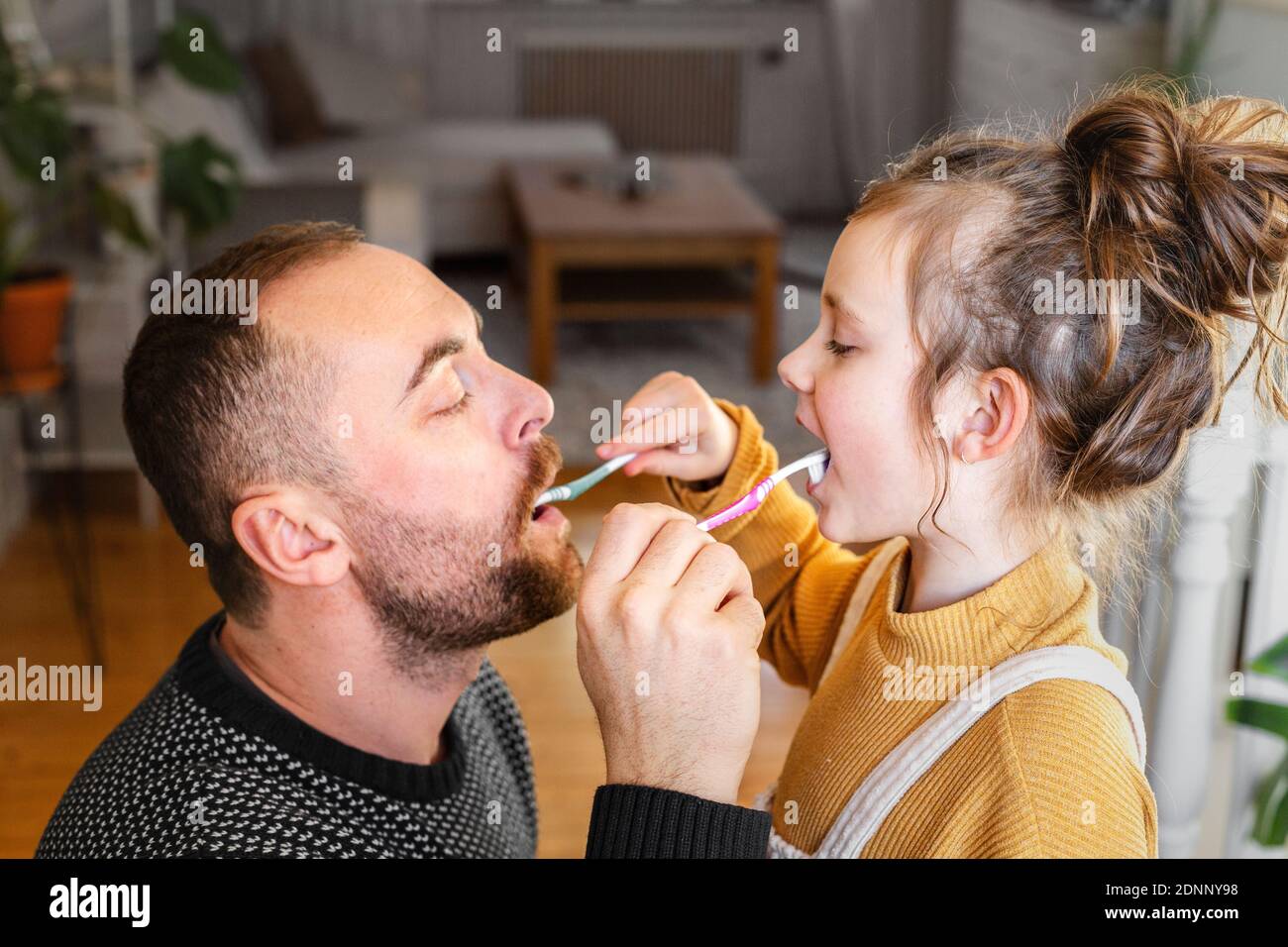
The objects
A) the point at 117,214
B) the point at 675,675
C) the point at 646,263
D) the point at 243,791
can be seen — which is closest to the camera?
the point at 675,675

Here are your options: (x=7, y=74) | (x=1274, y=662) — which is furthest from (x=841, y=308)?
(x=7, y=74)

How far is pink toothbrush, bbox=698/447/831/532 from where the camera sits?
36.2 inches

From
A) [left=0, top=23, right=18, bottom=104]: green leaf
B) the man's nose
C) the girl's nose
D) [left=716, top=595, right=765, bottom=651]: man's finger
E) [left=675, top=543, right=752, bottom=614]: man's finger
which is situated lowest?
[left=716, top=595, right=765, bottom=651]: man's finger

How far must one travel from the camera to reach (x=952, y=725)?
86 cm

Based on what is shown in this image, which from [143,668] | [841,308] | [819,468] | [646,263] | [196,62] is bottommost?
[143,668]

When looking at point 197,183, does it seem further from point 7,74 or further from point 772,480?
point 772,480

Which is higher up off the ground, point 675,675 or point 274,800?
point 675,675

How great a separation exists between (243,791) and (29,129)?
1.86 m

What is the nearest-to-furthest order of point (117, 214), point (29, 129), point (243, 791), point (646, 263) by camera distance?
point (243, 791) → point (29, 129) → point (117, 214) → point (646, 263)

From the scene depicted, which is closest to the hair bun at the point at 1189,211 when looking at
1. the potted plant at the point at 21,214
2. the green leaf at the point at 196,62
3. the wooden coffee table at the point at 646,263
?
the potted plant at the point at 21,214

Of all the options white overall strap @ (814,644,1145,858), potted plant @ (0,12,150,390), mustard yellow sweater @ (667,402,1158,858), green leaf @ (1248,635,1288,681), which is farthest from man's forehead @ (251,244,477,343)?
potted plant @ (0,12,150,390)

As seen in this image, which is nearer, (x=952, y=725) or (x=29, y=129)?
(x=952, y=725)

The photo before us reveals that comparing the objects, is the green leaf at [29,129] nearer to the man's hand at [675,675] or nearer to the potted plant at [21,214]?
the potted plant at [21,214]

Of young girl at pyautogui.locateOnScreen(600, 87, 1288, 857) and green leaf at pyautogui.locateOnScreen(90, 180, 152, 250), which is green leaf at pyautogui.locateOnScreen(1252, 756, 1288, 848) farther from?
green leaf at pyautogui.locateOnScreen(90, 180, 152, 250)
